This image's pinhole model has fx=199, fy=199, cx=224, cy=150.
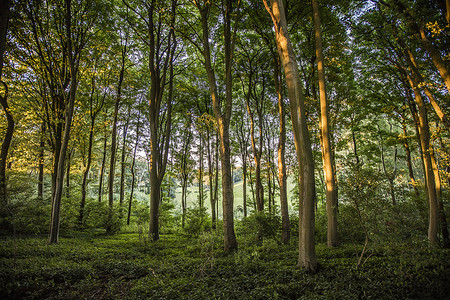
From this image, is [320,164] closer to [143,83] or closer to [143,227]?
[143,227]

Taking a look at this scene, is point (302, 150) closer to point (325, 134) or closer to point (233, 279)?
point (325, 134)

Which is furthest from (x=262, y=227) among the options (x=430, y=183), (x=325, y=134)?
(x=430, y=183)

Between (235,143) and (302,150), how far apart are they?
14.9 m

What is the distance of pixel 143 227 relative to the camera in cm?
845

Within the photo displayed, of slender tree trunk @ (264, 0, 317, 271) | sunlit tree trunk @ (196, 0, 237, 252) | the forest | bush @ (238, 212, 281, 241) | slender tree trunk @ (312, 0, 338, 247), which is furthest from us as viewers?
bush @ (238, 212, 281, 241)

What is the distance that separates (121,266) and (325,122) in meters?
7.95

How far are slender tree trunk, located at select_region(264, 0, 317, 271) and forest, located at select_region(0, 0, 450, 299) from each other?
0.11 ft

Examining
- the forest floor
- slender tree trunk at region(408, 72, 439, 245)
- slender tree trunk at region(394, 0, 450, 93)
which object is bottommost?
the forest floor

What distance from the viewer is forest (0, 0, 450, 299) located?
170 inches

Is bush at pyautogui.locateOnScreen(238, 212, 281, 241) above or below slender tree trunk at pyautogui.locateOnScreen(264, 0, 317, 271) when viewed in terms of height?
below

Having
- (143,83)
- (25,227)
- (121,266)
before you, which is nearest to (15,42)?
(143,83)

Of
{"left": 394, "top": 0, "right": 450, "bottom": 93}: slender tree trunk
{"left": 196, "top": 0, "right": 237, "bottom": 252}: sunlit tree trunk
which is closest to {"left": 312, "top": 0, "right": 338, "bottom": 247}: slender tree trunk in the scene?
{"left": 394, "top": 0, "right": 450, "bottom": 93}: slender tree trunk

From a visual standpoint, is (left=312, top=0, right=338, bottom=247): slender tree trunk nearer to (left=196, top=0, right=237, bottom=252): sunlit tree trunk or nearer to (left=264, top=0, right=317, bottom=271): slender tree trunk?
(left=264, top=0, right=317, bottom=271): slender tree trunk

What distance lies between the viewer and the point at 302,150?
4910 millimetres
